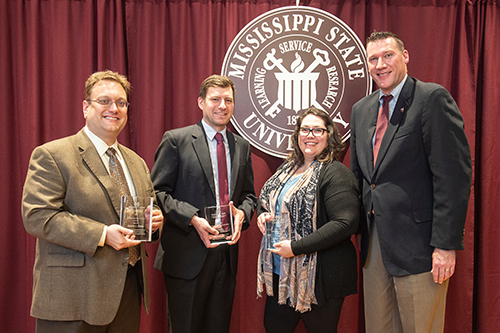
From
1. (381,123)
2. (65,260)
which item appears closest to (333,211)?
(381,123)

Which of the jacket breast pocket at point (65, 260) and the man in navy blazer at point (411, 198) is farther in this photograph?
the man in navy blazer at point (411, 198)

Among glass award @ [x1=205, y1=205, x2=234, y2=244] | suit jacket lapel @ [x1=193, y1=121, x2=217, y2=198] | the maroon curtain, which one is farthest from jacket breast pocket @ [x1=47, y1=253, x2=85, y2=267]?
the maroon curtain

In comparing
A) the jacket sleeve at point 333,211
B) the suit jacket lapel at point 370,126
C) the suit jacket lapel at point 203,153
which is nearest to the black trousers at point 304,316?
the jacket sleeve at point 333,211

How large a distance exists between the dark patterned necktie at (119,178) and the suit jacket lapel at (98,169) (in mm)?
36

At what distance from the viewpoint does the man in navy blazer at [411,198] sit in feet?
6.10

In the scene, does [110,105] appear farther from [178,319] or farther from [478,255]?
[478,255]

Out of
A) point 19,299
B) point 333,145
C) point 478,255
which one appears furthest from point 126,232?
point 478,255

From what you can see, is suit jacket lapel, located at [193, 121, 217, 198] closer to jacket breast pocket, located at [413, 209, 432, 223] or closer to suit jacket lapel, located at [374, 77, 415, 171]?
suit jacket lapel, located at [374, 77, 415, 171]

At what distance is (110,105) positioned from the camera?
1.89 meters

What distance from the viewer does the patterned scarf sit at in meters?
2.05

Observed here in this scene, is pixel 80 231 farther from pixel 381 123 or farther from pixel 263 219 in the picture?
pixel 381 123

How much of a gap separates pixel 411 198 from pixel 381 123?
0.46 metres

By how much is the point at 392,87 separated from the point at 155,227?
1514 millimetres

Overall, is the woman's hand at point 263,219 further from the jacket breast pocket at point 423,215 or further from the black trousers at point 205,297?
the jacket breast pocket at point 423,215
